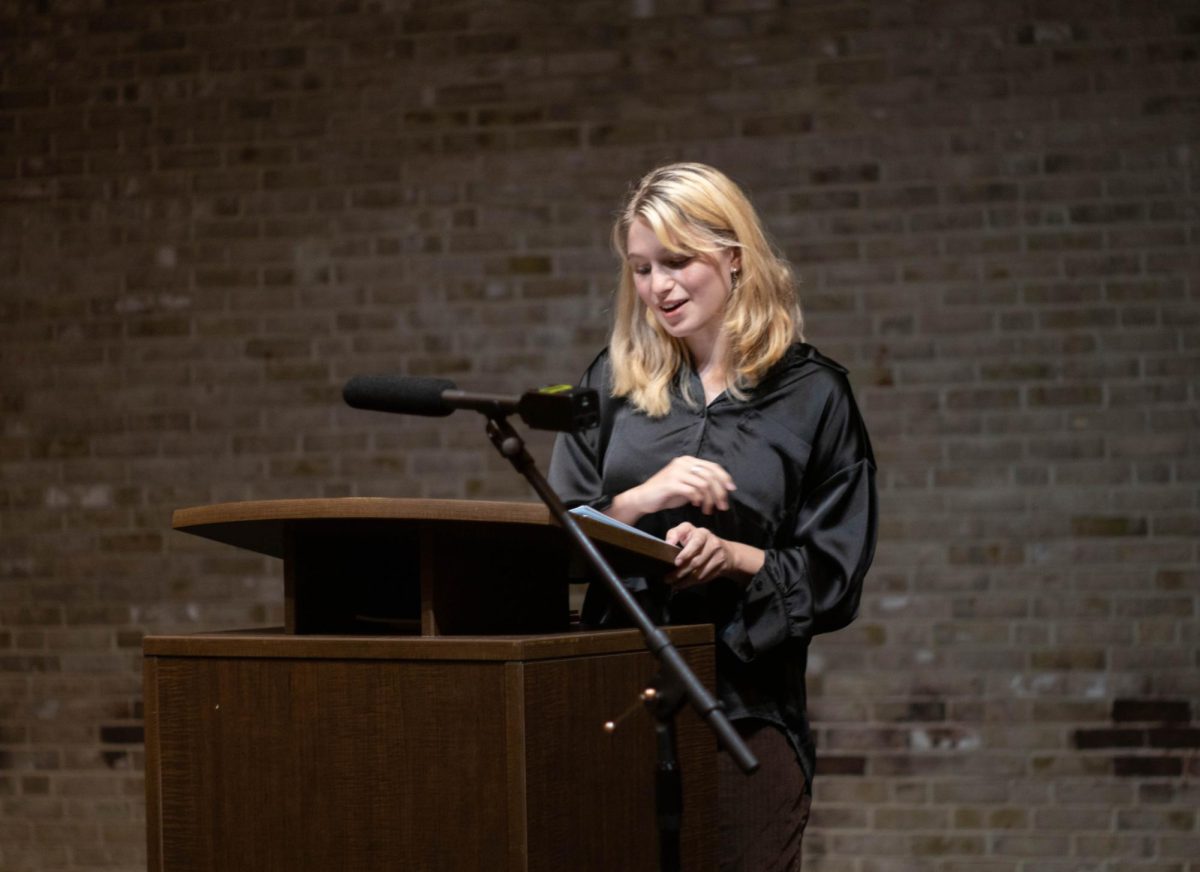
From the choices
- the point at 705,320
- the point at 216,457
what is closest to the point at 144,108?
the point at 216,457

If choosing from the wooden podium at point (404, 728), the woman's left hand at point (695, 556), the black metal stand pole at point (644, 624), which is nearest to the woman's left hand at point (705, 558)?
the woman's left hand at point (695, 556)

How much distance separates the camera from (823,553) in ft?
6.91

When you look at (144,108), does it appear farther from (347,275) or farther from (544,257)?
(544,257)

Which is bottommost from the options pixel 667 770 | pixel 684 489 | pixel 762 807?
pixel 762 807

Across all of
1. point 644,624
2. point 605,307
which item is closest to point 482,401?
point 644,624

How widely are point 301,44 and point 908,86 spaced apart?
1.89 m

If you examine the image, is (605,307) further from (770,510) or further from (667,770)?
(667,770)

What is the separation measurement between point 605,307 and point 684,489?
2244 mm

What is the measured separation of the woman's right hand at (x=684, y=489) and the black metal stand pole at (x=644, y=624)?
39 centimetres

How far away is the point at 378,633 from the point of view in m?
1.72

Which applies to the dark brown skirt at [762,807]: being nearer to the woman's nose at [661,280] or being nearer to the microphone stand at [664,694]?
the microphone stand at [664,694]

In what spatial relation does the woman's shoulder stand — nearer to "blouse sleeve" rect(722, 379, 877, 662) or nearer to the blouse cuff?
"blouse sleeve" rect(722, 379, 877, 662)

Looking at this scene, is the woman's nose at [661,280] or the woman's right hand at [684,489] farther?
the woman's nose at [661,280]

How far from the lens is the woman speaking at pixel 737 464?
2027mm
